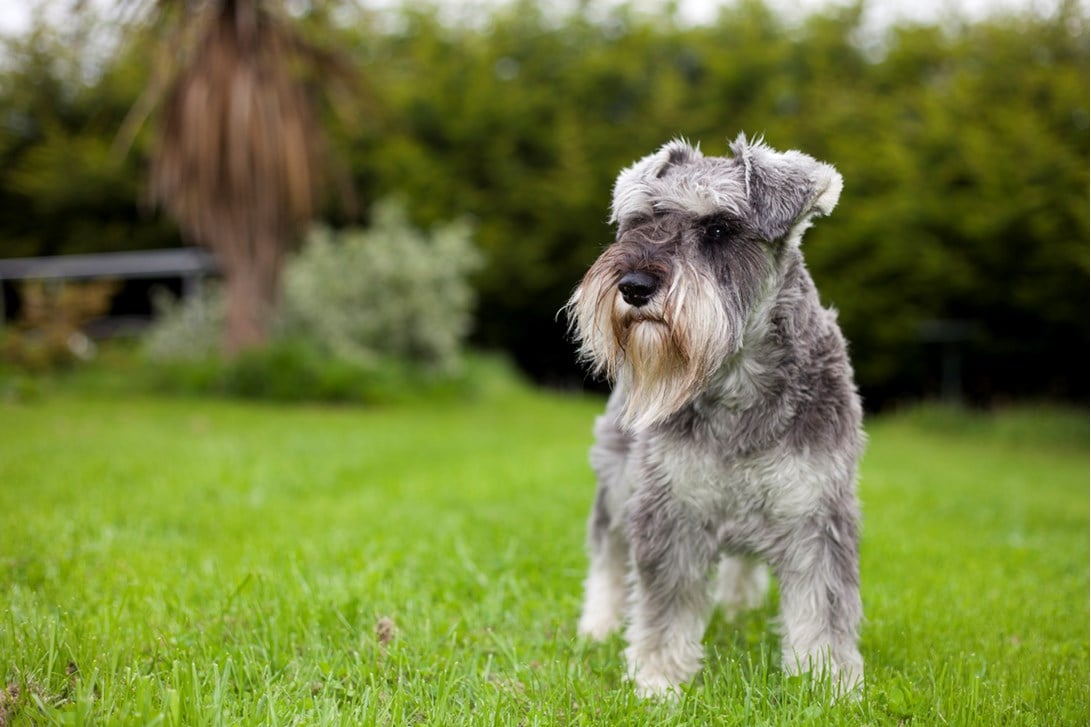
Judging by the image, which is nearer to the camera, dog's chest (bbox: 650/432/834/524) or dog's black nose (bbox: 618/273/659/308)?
dog's black nose (bbox: 618/273/659/308)

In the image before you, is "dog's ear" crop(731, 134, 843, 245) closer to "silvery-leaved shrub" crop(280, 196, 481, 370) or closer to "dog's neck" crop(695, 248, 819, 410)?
"dog's neck" crop(695, 248, 819, 410)

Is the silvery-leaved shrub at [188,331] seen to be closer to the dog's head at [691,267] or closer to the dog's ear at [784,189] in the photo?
the dog's head at [691,267]

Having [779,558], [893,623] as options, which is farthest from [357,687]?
[893,623]

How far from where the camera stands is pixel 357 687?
3018 millimetres

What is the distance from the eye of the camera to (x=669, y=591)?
3.29 metres

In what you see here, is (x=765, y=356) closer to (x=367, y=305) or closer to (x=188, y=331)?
(x=367, y=305)

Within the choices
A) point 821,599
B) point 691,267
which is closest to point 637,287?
point 691,267

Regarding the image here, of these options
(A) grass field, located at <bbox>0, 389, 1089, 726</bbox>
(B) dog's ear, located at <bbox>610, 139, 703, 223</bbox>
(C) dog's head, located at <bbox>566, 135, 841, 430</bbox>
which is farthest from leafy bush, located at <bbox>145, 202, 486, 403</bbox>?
(C) dog's head, located at <bbox>566, 135, 841, 430</bbox>

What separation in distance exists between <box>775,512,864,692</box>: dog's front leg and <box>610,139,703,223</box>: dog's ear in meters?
1.30

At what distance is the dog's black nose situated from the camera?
3.02 meters

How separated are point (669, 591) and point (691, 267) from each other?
120cm

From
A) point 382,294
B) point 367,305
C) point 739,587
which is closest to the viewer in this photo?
point 739,587

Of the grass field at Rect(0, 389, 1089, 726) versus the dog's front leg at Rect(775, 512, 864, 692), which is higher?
the dog's front leg at Rect(775, 512, 864, 692)

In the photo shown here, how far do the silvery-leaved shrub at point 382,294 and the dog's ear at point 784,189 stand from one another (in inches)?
431
